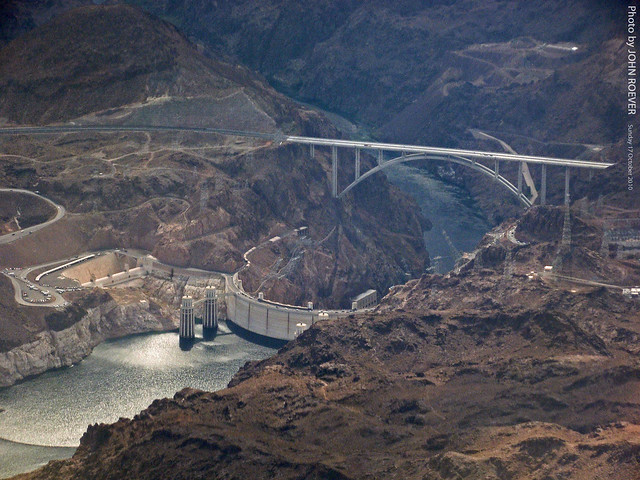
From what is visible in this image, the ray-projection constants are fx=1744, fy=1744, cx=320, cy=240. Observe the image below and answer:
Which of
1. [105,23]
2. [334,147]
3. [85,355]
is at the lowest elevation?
[85,355]

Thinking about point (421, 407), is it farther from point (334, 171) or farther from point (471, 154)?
point (471, 154)

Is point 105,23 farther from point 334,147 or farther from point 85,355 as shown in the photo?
point 85,355

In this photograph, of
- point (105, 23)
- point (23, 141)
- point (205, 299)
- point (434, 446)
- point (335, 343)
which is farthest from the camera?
point (105, 23)

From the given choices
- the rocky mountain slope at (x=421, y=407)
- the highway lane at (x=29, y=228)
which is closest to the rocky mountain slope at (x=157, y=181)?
the highway lane at (x=29, y=228)

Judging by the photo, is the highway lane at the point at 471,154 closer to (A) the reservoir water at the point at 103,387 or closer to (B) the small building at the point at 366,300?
(B) the small building at the point at 366,300

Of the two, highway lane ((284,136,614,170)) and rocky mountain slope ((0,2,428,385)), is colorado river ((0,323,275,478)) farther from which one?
highway lane ((284,136,614,170))

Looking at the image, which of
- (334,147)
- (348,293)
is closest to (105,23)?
(334,147)

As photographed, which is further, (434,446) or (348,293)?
(348,293)
